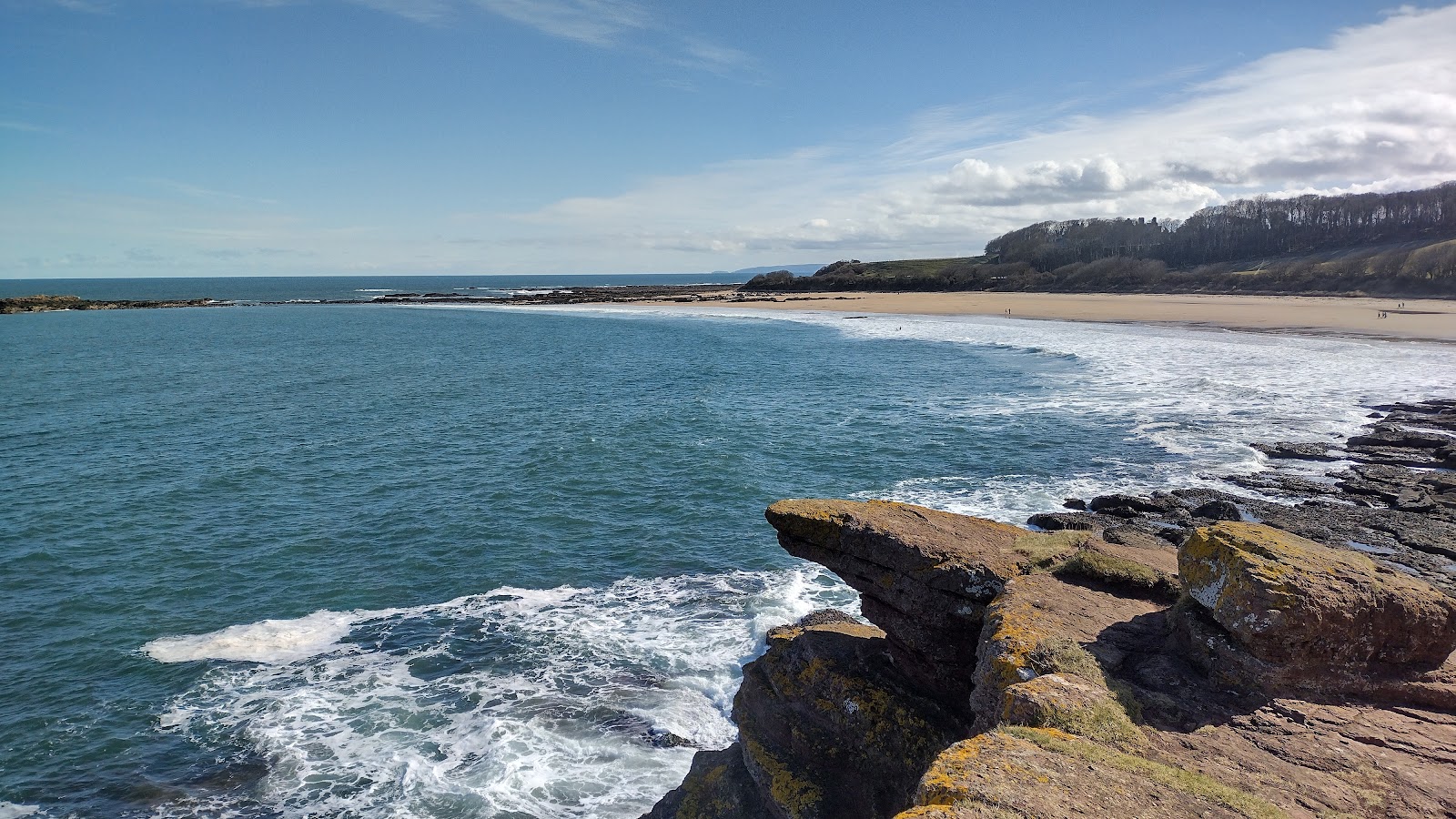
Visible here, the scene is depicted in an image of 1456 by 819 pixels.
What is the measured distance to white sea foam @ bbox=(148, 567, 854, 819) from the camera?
1112 centimetres

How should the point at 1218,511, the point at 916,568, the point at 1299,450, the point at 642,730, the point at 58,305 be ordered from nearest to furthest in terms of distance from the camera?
the point at 916,568
the point at 642,730
the point at 1218,511
the point at 1299,450
the point at 58,305

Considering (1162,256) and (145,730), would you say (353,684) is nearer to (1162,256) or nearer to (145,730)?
→ (145,730)

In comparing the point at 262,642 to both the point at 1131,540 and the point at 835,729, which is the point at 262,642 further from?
the point at 1131,540

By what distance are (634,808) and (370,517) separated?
14236 millimetres

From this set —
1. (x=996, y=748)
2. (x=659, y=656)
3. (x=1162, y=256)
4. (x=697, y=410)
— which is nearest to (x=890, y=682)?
(x=996, y=748)

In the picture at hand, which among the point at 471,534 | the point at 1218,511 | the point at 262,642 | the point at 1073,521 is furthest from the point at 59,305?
the point at 1218,511

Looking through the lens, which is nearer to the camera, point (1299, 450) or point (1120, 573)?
point (1120, 573)

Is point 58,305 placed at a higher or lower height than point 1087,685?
higher

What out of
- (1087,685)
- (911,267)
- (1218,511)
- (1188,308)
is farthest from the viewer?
(911,267)

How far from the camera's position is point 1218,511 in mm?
18641

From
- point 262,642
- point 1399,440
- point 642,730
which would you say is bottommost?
point 642,730

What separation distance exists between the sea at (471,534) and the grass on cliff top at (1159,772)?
22.0 feet

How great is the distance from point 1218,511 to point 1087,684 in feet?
47.6

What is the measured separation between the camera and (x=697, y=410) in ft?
120
